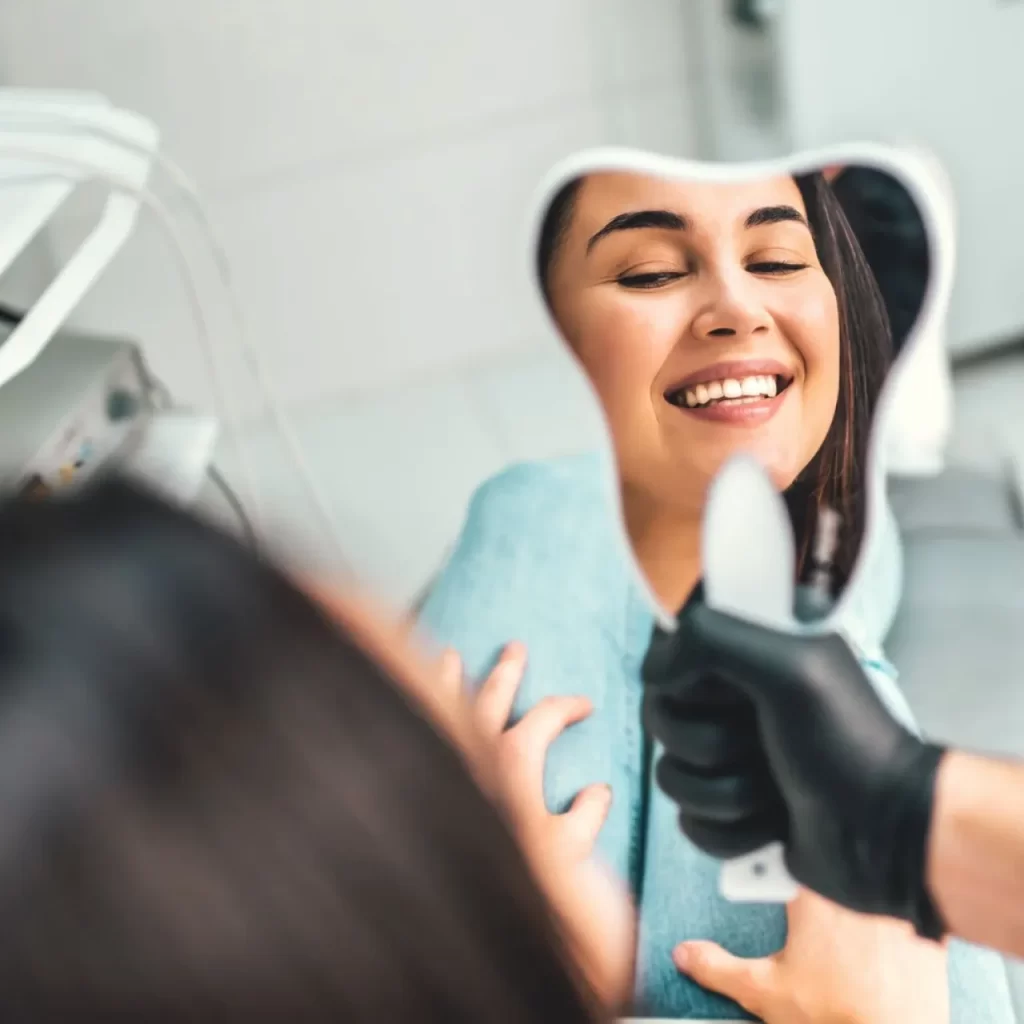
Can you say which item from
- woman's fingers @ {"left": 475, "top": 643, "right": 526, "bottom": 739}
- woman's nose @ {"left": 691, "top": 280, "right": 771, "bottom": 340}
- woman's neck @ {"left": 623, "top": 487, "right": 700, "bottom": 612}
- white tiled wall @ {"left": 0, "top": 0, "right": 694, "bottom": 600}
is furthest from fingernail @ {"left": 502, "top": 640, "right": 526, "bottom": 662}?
white tiled wall @ {"left": 0, "top": 0, "right": 694, "bottom": 600}

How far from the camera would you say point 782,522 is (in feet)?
1.45

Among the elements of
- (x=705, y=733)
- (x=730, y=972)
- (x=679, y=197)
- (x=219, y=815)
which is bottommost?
(x=730, y=972)

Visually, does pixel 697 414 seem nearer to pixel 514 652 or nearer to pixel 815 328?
pixel 815 328

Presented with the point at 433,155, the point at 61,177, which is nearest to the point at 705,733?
the point at 61,177

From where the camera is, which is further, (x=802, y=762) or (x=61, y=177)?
(x=61, y=177)

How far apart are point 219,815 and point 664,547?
30 cm

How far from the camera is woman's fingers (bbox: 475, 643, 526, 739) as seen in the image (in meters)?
0.54

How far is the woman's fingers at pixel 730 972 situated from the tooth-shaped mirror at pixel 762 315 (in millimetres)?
158

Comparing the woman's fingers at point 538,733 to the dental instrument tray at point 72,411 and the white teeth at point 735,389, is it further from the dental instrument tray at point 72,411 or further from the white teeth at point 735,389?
the dental instrument tray at point 72,411

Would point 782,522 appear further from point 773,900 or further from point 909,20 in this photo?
point 909,20

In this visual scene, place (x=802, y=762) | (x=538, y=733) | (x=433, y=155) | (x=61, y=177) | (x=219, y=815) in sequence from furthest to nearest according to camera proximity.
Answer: (x=433, y=155) < (x=61, y=177) < (x=538, y=733) < (x=802, y=762) < (x=219, y=815)

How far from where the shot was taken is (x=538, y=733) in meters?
0.54

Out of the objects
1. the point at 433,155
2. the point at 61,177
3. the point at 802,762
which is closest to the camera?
the point at 802,762

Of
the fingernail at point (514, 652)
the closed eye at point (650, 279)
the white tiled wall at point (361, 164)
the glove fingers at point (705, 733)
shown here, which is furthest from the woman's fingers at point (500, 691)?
the white tiled wall at point (361, 164)
